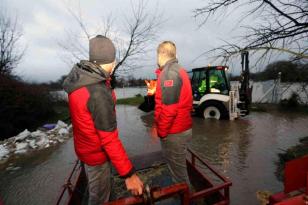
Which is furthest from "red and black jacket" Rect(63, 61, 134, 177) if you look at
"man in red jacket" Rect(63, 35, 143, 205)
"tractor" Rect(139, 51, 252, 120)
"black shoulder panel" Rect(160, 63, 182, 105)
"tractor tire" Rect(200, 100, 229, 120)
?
"tractor tire" Rect(200, 100, 229, 120)

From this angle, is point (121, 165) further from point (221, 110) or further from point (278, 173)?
point (221, 110)

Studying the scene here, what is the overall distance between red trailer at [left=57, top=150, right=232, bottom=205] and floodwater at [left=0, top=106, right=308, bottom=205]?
2.13 feet

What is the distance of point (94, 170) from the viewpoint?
206 cm

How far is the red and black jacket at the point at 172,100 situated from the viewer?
8.59 ft

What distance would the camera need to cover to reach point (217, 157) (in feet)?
18.1

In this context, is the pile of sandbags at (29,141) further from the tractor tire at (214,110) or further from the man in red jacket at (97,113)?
the tractor tire at (214,110)

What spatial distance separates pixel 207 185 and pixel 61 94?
1690 cm

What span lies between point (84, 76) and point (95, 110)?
0.31 m

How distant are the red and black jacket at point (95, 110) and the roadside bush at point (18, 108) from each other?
8434mm

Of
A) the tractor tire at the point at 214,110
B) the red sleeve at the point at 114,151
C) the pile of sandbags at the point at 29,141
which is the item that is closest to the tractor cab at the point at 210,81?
the tractor tire at the point at 214,110

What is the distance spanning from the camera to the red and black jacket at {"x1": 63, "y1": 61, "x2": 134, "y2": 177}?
1798mm

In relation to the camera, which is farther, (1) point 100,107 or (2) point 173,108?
(2) point 173,108

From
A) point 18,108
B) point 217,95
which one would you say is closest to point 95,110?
point 217,95

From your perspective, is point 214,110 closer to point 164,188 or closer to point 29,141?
point 29,141
